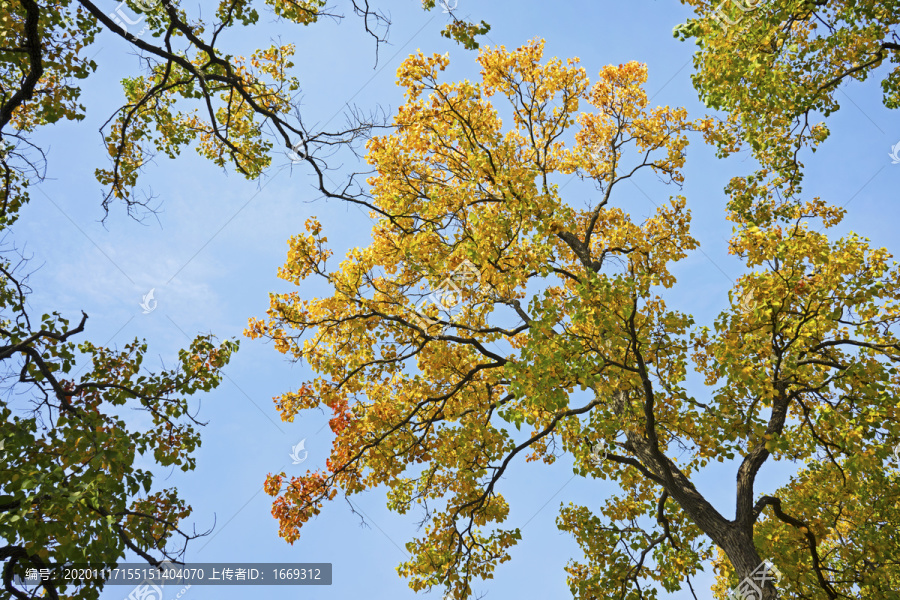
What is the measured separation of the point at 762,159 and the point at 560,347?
646cm

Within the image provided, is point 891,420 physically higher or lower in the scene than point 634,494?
lower

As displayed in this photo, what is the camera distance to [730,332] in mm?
7465

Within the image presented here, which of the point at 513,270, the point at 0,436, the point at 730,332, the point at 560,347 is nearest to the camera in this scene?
the point at 0,436

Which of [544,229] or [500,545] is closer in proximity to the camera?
[544,229]

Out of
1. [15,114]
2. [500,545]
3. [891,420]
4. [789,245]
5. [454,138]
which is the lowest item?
[891,420]

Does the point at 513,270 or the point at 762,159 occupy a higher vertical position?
the point at 762,159

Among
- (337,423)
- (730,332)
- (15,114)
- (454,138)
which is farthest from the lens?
(454,138)

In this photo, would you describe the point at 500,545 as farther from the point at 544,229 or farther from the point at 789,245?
the point at 789,245

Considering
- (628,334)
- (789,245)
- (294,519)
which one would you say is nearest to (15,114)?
(294,519)

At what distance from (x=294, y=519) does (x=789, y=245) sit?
28.7 feet

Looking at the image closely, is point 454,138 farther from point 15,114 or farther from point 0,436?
point 0,436

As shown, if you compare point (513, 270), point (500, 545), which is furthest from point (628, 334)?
point (500, 545)

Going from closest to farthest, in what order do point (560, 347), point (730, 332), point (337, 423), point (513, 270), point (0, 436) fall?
point (0, 436) < point (560, 347) < point (730, 332) < point (513, 270) < point (337, 423)

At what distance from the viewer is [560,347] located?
22.7ft
